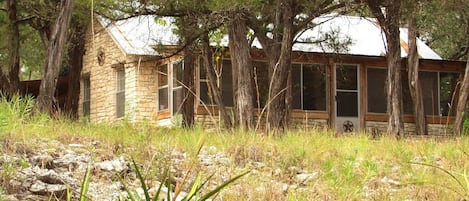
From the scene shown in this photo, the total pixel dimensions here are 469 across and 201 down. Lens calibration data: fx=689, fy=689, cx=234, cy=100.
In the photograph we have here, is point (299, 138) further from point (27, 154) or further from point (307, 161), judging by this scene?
point (27, 154)

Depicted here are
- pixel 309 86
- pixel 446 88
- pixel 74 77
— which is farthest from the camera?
pixel 74 77

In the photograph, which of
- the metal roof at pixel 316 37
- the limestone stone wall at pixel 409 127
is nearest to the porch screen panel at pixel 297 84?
the metal roof at pixel 316 37

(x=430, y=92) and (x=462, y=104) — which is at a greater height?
(x=430, y=92)

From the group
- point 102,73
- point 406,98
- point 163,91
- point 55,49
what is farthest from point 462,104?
point 102,73

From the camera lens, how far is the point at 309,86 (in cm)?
2014

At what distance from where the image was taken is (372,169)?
595 cm

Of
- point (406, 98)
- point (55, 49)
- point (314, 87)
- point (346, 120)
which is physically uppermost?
point (55, 49)

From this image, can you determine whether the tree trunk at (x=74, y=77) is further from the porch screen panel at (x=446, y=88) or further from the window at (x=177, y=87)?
the porch screen panel at (x=446, y=88)

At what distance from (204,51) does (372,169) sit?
929cm

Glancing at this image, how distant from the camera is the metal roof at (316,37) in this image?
52.3ft

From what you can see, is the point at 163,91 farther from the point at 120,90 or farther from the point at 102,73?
the point at 102,73

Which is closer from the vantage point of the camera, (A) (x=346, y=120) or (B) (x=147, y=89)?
(B) (x=147, y=89)

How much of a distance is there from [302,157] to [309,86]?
13.7 meters

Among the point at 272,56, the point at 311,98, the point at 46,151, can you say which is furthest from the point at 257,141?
the point at 311,98
